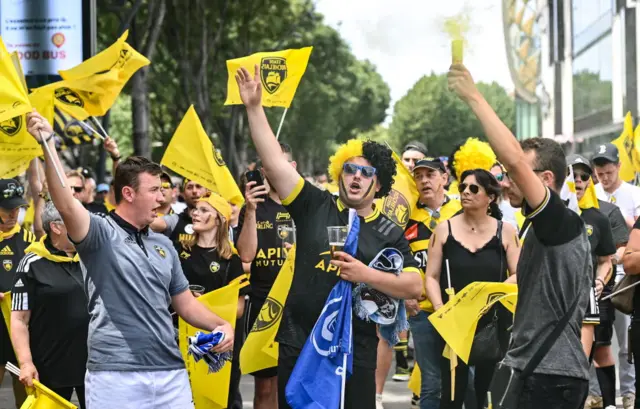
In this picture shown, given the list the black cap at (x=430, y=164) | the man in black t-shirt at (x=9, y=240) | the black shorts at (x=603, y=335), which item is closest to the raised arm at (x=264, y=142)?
the black cap at (x=430, y=164)

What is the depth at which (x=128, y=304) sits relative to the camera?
5625mm

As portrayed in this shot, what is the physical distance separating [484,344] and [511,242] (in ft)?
2.71

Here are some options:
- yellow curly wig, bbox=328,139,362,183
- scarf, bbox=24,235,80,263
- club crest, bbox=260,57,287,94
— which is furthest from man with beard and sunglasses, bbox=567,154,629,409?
scarf, bbox=24,235,80,263

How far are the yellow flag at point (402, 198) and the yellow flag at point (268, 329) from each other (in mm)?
1155

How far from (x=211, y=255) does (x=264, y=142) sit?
2689 mm

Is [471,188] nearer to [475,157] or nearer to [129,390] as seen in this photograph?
[475,157]

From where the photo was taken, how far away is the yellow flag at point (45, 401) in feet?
21.2

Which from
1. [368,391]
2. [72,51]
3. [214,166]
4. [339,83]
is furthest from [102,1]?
[339,83]

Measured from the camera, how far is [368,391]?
6133 mm

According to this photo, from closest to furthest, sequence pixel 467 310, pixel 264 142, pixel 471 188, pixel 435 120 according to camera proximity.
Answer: pixel 264 142 < pixel 467 310 < pixel 471 188 < pixel 435 120

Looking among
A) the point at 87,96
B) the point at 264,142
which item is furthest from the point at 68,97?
the point at 264,142

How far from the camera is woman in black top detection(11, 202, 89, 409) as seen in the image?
23.7 ft

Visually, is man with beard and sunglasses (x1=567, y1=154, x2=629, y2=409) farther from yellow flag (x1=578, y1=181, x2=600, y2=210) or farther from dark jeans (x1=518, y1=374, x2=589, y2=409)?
dark jeans (x1=518, y1=374, x2=589, y2=409)

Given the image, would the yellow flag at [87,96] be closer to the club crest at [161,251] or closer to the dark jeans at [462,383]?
the dark jeans at [462,383]
